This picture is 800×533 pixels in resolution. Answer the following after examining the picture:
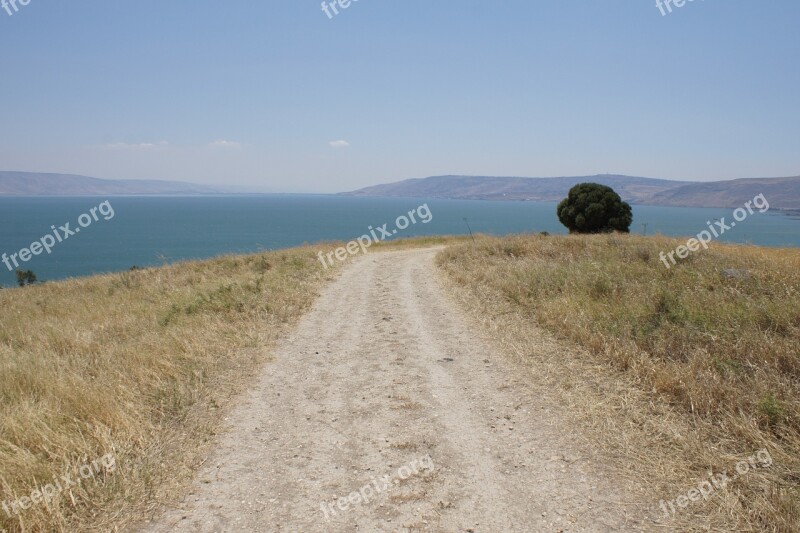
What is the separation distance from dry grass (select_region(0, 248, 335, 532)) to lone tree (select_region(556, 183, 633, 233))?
30.3m

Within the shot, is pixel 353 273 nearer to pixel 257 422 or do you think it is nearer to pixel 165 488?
pixel 257 422

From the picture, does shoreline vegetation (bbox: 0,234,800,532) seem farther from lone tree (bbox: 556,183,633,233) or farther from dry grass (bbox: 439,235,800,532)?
lone tree (bbox: 556,183,633,233)

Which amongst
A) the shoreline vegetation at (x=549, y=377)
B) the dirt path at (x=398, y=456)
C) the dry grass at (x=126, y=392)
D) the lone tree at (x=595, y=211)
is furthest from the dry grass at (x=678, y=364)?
the lone tree at (x=595, y=211)

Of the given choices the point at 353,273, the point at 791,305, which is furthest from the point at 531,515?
the point at 353,273

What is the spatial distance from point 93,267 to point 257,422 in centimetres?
8672

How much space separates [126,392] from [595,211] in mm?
37475

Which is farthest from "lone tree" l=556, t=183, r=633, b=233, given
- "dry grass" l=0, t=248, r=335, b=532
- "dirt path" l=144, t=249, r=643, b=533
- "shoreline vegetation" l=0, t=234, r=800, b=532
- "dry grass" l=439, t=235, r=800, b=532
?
"dirt path" l=144, t=249, r=643, b=533

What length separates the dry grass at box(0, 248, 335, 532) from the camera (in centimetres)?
456

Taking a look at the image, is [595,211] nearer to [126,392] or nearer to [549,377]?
[549,377]

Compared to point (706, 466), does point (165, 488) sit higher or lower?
higher

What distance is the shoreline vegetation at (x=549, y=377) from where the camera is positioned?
4.66m

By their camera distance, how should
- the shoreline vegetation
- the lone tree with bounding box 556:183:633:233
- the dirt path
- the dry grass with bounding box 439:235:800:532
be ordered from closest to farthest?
the dirt path → the shoreline vegetation → the dry grass with bounding box 439:235:800:532 → the lone tree with bounding box 556:183:633:233

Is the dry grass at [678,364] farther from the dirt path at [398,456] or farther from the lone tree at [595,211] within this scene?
the lone tree at [595,211]

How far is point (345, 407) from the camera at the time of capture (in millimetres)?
6777
